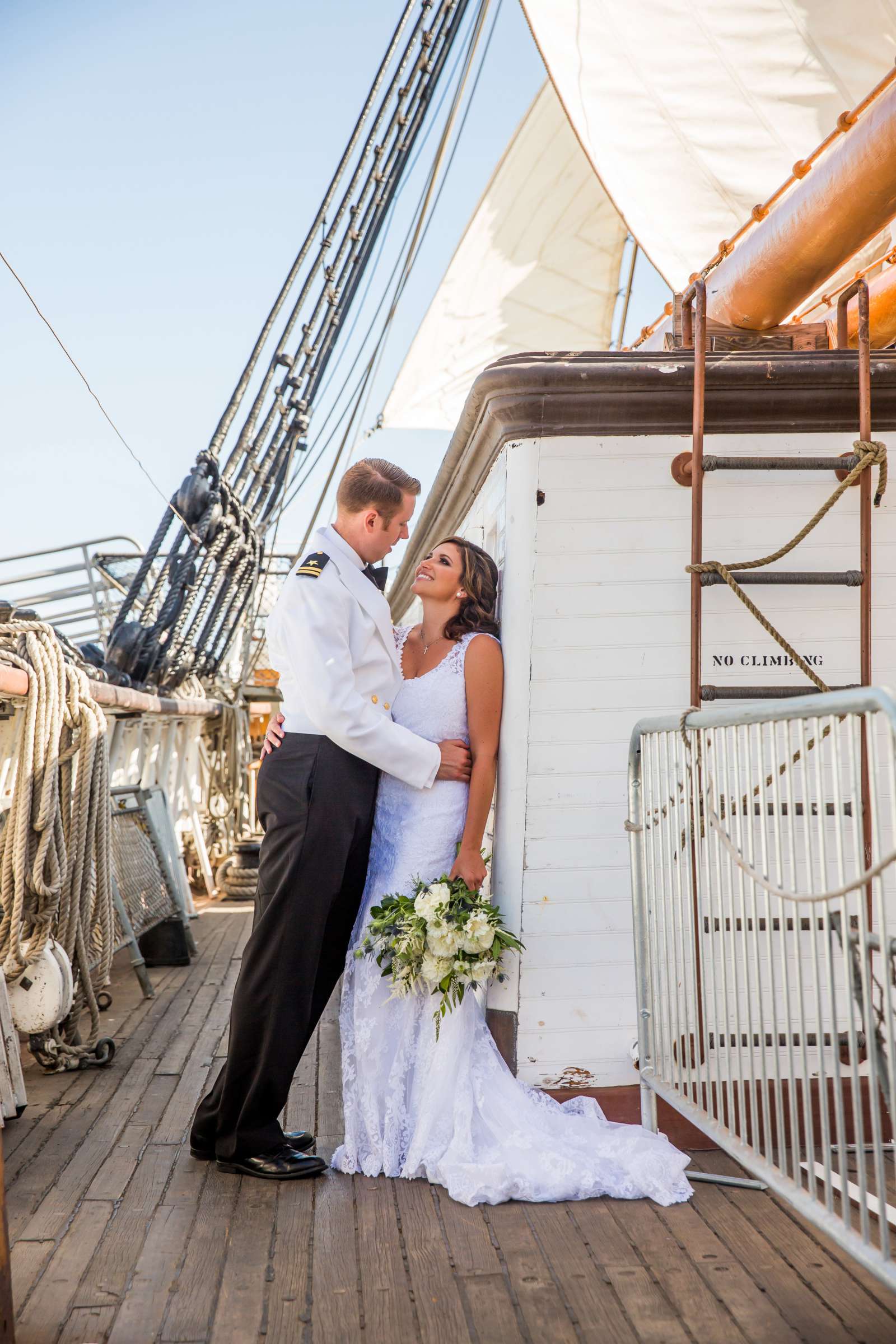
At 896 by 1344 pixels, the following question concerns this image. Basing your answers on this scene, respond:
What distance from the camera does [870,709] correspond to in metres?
1.53

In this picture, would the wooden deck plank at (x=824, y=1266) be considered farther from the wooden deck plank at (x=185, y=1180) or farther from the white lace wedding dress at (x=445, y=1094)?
the wooden deck plank at (x=185, y=1180)

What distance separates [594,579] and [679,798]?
737mm

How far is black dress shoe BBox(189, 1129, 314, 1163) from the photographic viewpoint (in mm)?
2846

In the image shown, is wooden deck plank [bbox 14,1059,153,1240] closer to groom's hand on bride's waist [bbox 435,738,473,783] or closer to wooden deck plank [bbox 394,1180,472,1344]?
wooden deck plank [bbox 394,1180,472,1344]

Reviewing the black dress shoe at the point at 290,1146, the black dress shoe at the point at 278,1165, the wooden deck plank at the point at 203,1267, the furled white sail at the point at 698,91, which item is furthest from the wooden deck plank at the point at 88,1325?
the furled white sail at the point at 698,91

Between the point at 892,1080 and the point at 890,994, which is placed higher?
the point at 890,994

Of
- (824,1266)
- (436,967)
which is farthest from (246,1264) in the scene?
(824,1266)

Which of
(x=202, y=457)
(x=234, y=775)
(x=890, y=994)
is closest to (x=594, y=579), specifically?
(x=890, y=994)

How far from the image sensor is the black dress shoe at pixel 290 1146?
2.85m

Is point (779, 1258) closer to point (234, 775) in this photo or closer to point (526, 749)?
point (526, 749)

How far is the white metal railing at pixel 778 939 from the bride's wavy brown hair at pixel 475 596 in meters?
0.60

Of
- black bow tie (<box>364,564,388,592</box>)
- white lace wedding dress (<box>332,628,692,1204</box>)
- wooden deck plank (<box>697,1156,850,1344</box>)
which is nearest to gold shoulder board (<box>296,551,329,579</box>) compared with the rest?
black bow tie (<box>364,564,388,592</box>)

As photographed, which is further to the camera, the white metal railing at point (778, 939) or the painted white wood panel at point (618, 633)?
the painted white wood panel at point (618, 633)

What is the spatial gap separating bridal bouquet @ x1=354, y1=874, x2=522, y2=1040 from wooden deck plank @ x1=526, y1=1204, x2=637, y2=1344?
0.55m
